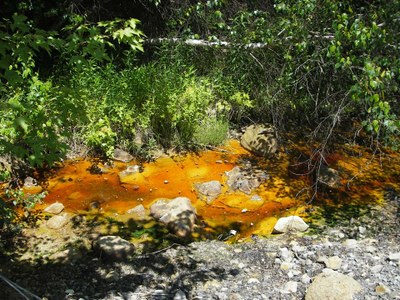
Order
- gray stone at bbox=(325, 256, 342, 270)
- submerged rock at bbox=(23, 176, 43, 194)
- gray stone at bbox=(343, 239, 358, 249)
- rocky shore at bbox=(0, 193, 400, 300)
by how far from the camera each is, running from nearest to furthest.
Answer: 1. rocky shore at bbox=(0, 193, 400, 300)
2. gray stone at bbox=(325, 256, 342, 270)
3. gray stone at bbox=(343, 239, 358, 249)
4. submerged rock at bbox=(23, 176, 43, 194)

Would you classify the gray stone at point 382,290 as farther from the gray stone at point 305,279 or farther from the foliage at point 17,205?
the foliage at point 17,205

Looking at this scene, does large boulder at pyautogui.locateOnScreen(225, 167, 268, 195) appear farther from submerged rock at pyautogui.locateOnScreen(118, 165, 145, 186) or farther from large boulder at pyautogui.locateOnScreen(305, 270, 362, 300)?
large boulder at pyautogui.locateOnScreen(305, 270, 362, 300)

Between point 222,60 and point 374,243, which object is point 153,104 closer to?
point 222,60

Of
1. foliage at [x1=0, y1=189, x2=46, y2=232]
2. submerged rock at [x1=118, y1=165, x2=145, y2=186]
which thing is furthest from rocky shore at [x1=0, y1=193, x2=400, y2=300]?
submerged rock at [x1=118, y1=165, x2=145, y2=186]

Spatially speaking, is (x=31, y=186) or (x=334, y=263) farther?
(x=31, y=186)

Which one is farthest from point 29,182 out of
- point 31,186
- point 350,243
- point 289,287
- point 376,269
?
point 376,269

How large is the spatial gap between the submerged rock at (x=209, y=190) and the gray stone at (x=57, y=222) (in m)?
1.64

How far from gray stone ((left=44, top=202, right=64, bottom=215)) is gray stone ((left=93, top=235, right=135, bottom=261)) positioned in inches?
32.6

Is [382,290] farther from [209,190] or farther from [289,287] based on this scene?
[209,190]

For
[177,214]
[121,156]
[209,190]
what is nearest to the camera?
[177,214]

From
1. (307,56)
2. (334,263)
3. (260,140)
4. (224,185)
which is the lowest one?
(224,185)

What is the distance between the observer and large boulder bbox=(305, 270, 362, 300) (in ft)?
11.3

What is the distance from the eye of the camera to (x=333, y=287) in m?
3.50

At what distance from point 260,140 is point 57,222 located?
10.4ft
